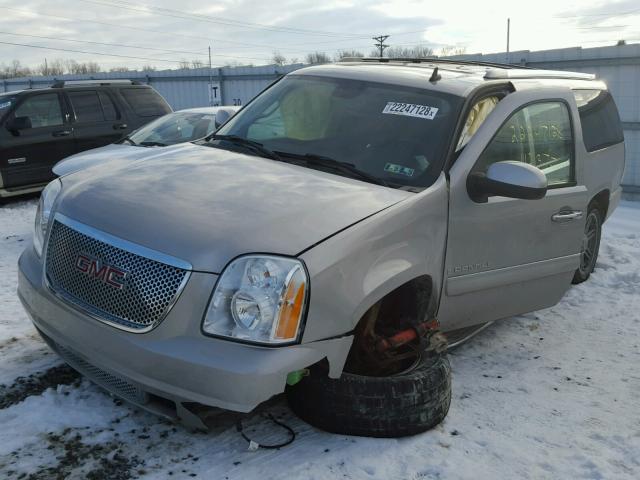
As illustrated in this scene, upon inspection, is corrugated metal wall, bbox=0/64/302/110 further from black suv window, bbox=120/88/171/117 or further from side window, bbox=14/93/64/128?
side window, bbox=14/93/64/128

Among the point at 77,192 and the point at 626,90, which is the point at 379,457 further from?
the point at 626,90

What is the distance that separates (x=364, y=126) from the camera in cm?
380

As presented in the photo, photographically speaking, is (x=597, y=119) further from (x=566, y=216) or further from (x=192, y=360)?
(x=192, y=360)

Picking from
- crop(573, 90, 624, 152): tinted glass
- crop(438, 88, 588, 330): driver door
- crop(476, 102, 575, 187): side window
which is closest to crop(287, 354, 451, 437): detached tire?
crop(438, 88, 588, 330): driver door

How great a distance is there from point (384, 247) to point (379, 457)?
97 centimetres

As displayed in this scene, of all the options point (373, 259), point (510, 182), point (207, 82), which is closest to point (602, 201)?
point (510, 182)

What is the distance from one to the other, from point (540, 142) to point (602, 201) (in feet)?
6.44

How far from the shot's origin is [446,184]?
3.44m

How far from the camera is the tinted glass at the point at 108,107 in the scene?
1055 cm

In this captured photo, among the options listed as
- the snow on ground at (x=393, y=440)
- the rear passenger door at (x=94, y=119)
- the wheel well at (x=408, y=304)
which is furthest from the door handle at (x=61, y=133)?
the wheel well at (x=408, y=304)

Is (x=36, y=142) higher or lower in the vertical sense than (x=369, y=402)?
higher

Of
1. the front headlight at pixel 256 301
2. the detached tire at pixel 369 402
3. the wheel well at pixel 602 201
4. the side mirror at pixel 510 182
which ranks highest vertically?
the side mirror at pixel 510 182

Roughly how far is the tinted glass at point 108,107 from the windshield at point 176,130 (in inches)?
88.0

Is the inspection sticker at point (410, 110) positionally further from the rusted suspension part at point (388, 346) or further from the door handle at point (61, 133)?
the door handle at point (61, 133)
